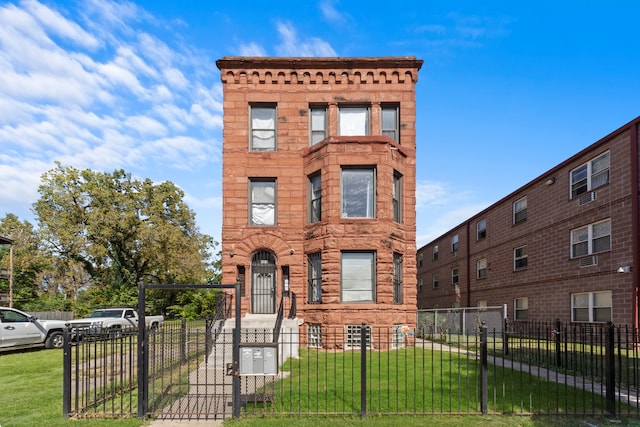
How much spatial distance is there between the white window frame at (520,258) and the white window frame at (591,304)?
425 centimetres

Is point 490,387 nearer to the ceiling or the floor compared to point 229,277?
nearer to the floor

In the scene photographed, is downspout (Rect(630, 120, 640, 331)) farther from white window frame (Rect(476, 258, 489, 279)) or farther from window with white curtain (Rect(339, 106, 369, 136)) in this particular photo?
white window frame (Rect(476, 258, 489, 279))

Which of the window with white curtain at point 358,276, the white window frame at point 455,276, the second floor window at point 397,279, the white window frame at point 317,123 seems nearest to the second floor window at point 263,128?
the white window frame at point 317,123

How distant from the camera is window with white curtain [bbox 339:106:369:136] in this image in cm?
1781

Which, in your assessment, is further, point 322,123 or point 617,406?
point 322,123

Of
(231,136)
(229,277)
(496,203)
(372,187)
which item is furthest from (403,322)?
(496,203)

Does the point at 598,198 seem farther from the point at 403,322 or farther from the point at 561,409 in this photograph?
the point at 561,409

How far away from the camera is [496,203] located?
91.4 ft

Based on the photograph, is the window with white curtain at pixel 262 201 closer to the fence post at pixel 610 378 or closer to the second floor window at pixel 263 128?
the second floor window at pixel 263 128

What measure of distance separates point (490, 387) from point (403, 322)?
6.89m

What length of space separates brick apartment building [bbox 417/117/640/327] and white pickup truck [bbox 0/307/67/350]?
67.6ft

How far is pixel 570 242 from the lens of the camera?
2047 cm

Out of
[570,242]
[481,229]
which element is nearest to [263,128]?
[570,242]

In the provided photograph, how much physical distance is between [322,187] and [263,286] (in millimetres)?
4458
